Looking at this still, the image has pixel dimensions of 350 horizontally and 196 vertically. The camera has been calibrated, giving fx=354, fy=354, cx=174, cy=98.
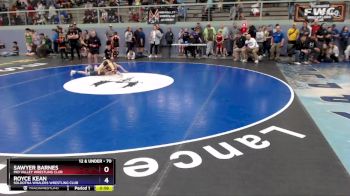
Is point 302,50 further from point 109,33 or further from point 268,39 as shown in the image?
point 109,33

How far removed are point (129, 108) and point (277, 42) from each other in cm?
1014

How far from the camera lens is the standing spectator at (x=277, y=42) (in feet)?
53.5

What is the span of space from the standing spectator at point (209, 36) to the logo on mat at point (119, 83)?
5.51 m

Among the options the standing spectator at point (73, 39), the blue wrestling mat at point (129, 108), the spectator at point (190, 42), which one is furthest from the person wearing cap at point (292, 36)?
the standing spectator at point (73, 39)

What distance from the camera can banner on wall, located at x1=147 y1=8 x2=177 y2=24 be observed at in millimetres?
19109

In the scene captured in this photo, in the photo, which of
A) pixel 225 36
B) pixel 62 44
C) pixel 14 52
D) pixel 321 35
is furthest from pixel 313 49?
pixel 14 52

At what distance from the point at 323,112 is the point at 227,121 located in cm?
226

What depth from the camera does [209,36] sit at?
57.6 feet

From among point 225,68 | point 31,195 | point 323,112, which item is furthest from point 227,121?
point 225,68

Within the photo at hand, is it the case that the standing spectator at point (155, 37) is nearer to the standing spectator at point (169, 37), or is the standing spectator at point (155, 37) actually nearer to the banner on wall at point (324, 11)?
the standing spectator at point (169, 37)

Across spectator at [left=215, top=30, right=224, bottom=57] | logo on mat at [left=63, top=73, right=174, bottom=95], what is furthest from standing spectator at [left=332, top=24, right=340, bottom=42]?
logo on mat at [left=63, top=73, right=174, bottom=95]

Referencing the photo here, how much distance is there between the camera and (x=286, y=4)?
1772 centimetres

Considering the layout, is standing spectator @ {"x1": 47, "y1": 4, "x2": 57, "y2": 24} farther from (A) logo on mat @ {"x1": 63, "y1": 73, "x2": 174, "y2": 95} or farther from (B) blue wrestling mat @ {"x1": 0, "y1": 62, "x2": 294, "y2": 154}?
(A) logo on mat @ {"x1": 63, "y1": 73, "x2": 174, "y2": 95}

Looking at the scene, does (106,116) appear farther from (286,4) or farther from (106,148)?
(286,4)
